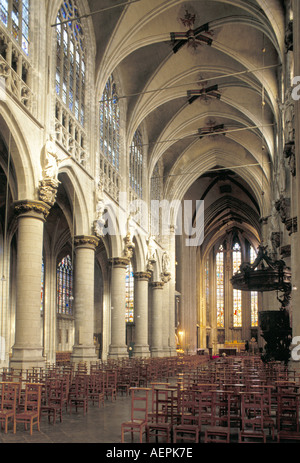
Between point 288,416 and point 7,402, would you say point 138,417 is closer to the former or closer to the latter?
point 7,402

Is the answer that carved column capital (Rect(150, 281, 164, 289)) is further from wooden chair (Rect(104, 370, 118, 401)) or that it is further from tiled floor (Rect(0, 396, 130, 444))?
tiled floor (Rect(0, 396, 130, 444))

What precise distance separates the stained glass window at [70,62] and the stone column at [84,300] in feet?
19.1

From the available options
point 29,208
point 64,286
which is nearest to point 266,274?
point 29,208

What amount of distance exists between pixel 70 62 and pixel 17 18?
17.4 ft

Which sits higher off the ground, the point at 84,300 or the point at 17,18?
the point at 17,18

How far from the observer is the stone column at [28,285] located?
16.2 m

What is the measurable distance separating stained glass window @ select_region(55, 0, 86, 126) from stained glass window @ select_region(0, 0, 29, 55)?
101 inches

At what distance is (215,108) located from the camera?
35281 mm

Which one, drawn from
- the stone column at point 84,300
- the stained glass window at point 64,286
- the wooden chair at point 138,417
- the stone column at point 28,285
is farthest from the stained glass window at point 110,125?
the wooden chair at point 138,417

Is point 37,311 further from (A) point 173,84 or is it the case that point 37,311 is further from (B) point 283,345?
(A) point 173,84

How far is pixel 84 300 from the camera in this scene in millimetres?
22094

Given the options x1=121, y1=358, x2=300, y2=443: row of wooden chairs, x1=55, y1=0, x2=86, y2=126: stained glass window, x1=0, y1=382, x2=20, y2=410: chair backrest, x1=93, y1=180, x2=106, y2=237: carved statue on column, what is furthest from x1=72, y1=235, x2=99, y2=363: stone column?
x1=0, y1=382, x2=20, y2=410: chair backrest

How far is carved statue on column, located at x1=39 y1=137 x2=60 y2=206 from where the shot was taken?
1712cm
